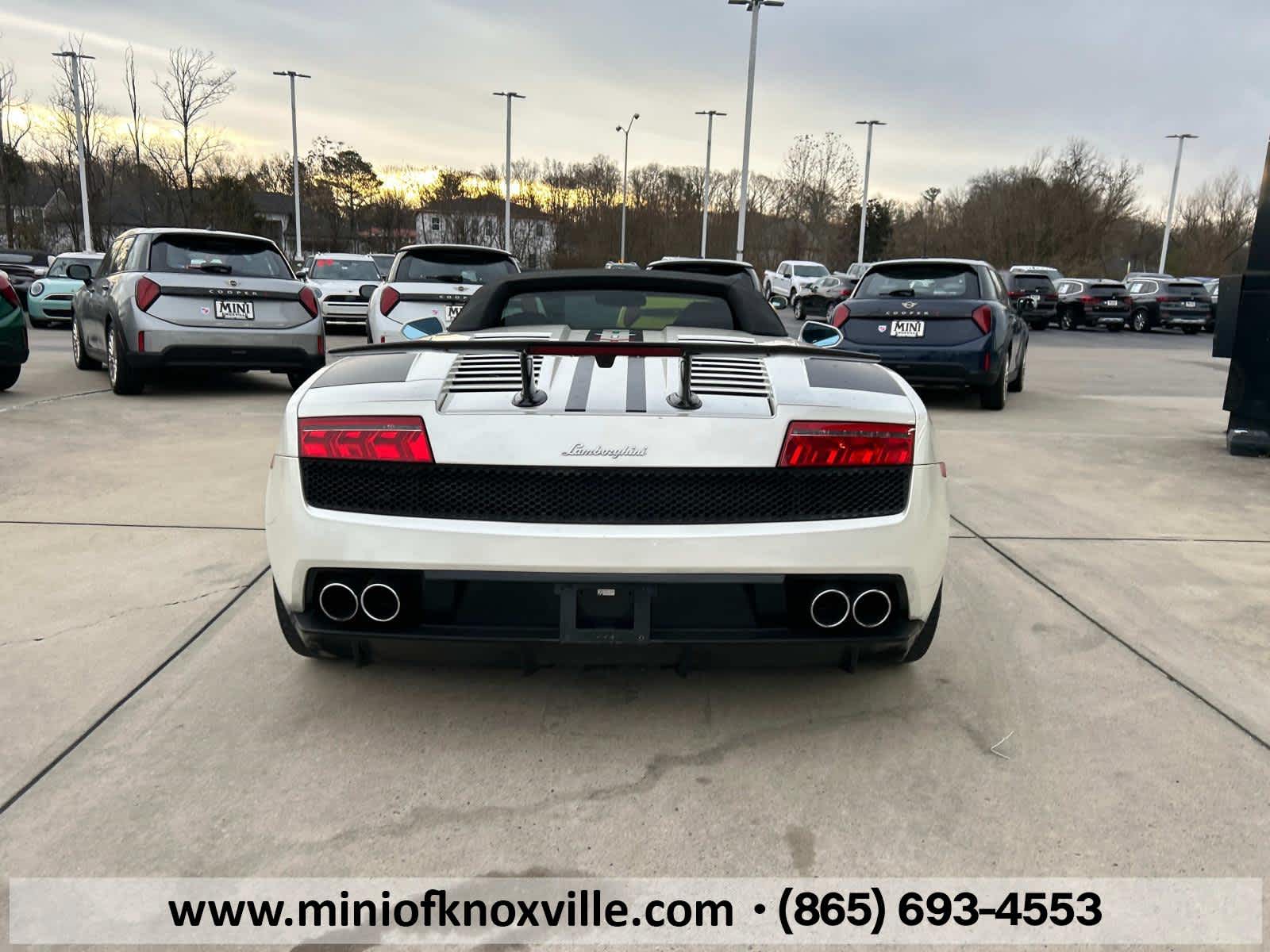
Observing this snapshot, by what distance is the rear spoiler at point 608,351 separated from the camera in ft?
8.61

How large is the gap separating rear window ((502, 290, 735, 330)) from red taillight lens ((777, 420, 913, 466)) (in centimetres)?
151

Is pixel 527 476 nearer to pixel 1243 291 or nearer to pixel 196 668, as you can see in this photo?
pixel 196 668

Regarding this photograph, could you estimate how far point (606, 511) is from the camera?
8.50ft

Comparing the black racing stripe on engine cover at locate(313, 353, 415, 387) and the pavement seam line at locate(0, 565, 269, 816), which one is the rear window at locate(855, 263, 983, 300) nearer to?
the pavement seam line at locate(0, 565, 269, 816)

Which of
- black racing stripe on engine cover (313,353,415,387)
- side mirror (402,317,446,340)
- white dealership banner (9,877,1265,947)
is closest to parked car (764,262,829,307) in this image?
side mirror (402,317,446,340)

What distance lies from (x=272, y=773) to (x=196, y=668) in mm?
854

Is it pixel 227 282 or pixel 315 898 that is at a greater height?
pixel 227 282

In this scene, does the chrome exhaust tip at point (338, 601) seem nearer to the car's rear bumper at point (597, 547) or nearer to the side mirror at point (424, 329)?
the car's rear bumper at point (597, 547)

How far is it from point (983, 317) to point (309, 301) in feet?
21.1

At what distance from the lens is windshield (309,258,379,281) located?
19688mm

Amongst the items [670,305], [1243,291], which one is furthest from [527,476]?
[1243,291]

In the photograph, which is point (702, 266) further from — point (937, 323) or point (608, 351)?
point (608, 351)

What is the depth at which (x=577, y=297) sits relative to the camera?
4219mm

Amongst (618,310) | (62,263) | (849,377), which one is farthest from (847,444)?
(62,263)
